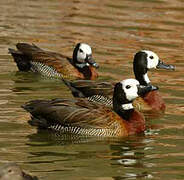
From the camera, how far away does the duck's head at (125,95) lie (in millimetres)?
14789

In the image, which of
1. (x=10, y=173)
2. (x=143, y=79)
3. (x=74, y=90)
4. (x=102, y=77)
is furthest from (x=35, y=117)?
(x=102, y=77)

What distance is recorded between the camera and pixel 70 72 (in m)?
19.2

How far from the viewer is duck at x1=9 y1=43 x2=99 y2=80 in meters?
19.0

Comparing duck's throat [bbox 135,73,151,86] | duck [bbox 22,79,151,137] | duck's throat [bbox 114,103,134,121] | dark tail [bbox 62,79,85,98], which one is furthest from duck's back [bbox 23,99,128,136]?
duck's throat [bbox 135,73,151,86]

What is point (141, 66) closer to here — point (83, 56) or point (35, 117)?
point (83, 56)

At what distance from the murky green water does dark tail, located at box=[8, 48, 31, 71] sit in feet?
0.51

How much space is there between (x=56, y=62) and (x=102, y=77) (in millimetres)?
968

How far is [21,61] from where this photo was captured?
19.0 metres

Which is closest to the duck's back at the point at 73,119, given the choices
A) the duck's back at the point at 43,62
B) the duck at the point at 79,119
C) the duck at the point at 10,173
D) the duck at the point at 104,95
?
the duck at the point at 79,119

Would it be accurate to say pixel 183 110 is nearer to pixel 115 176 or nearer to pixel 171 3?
pixel 115 176

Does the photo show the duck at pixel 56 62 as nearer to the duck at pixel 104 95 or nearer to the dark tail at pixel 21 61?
the dark tail at pixel 21 61

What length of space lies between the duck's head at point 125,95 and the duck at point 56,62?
13.3ft

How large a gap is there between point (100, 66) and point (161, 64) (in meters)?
2.13

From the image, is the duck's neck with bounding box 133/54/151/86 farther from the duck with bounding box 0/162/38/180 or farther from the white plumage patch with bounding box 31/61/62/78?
the duck with bounding box 0/162/38/180
